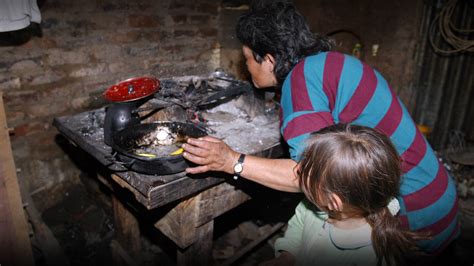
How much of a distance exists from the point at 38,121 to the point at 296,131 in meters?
2.32

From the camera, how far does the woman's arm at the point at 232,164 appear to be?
151 centimetres

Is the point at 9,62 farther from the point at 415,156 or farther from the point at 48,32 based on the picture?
the point at 415,156

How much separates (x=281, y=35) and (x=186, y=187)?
901mm

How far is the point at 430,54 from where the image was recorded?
13.5 feet

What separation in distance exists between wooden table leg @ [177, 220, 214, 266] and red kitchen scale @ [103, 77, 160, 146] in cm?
69

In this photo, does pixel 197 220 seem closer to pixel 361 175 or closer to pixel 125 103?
pixel 125 103

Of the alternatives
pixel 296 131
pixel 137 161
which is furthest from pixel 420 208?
pixel 137 161

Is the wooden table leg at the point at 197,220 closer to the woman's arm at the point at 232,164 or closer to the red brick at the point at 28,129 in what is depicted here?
the woman's arm at the point at 232,164

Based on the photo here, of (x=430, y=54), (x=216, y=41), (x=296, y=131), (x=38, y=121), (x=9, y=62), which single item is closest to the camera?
(x=296, y=131)

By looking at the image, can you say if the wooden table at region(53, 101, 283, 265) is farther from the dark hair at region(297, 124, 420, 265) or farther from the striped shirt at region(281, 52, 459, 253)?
the dark hair at region(297, 124, 420, 265)

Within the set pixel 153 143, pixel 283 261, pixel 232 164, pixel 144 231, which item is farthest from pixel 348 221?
pixel 144 231

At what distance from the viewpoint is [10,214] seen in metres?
1.91

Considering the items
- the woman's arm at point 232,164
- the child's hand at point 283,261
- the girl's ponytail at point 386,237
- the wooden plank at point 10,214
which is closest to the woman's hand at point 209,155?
the woman's arm at point 232,164

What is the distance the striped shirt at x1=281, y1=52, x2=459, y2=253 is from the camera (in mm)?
1493
